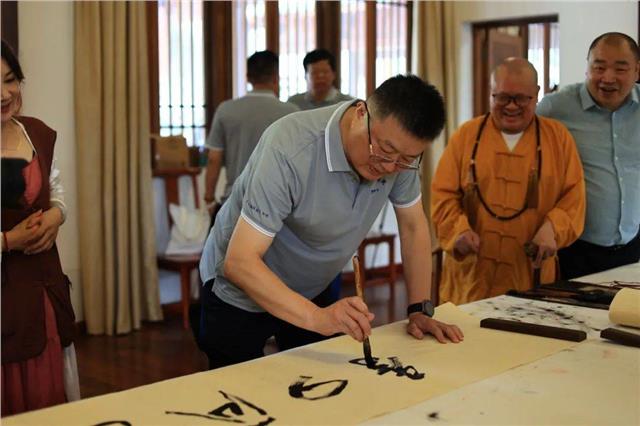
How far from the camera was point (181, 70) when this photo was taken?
5.16 metres

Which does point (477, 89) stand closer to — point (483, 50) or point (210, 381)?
point (483, 50)

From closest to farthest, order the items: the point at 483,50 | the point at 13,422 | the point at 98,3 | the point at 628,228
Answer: the point at 13,422 < the point at 628,228 < the point at 98,3 < the point at 483,50

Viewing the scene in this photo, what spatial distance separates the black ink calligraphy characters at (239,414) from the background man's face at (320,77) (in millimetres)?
3183

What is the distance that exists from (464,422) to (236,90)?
13.8 feet

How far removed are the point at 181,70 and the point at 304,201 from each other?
11.4ft

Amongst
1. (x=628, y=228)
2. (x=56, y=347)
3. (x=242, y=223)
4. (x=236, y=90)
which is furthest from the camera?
(x=236, y=90)

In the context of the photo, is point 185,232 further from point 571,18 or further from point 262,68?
point 571,18

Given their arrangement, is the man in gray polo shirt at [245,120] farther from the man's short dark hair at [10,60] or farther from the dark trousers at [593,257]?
the man's short dark hair at [10,60]

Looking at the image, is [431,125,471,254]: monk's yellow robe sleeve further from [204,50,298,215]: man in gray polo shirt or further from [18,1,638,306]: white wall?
[18,1,638,306]: white wall

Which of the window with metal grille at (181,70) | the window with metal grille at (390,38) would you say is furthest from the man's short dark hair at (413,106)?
the window with metal grille at (390,38)

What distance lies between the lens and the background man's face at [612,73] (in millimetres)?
2913

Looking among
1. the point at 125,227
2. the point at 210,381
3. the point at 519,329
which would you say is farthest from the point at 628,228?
the point at 125,227

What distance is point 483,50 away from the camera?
6.21 meters

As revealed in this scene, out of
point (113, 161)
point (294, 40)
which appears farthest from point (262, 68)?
point (294, 40)
